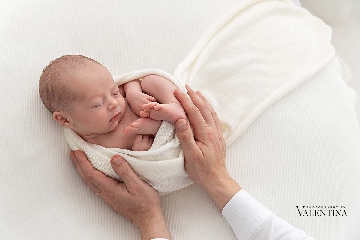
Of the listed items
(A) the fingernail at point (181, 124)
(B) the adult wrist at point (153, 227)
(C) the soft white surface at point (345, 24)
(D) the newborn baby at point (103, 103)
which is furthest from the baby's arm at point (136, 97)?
(C) the soft white surface at point (345, 24)

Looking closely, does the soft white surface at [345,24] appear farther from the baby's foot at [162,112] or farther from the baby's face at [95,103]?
the baby's face at [95,103]

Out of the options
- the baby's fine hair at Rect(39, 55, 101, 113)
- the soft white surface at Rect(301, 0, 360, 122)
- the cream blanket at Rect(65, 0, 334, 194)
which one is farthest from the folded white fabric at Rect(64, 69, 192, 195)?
the soft white surface at Rect(301, 0, 360, 122)

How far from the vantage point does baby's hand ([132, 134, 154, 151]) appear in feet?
3.43

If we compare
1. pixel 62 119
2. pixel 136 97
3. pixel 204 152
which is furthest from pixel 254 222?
pixel 62 119

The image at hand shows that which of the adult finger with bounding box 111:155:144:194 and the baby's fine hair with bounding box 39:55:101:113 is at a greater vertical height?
the baby's fine hair with bounding box 39:55:101:113

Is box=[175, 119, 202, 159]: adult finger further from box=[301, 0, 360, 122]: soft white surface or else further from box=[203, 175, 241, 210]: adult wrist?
box=[301, 0, 360, 122]: soft white surface

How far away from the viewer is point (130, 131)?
102cm

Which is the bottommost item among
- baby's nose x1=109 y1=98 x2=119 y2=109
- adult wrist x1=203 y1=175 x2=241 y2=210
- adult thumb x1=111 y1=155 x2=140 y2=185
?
adult wrist x1=203 y1=175 x2=241 y2=210

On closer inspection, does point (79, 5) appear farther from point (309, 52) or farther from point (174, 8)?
point (309, 52)

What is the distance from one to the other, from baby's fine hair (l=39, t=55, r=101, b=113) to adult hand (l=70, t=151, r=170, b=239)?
14 cm

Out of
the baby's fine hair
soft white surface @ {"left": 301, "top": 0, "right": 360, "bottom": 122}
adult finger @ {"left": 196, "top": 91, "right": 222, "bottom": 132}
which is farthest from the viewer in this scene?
soft white surface @ {"left": 301, "top": 0, "right": 360, "bottom": 122}

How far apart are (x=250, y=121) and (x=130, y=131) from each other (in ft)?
1.08

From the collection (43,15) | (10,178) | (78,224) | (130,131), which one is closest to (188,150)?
(130,131)

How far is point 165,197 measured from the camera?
112cm
